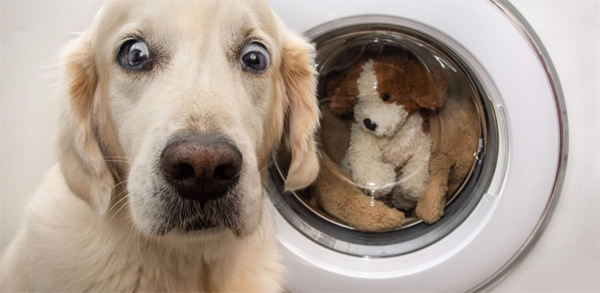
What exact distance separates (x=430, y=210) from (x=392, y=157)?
0.51ft

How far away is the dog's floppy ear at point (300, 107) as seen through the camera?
859mm

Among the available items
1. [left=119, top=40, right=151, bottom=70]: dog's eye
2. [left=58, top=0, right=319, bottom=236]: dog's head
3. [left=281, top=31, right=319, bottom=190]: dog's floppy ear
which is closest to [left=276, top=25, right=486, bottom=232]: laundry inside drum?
[left=281, top=31, right=319, bottom=190]: dog's floppy ear

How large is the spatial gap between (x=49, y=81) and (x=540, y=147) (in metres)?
0.96

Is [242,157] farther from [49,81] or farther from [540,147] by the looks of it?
[540,147]

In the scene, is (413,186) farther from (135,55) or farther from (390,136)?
(135,55)

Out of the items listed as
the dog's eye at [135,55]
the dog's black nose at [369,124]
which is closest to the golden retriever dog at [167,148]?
the dog's eye at [135,55]

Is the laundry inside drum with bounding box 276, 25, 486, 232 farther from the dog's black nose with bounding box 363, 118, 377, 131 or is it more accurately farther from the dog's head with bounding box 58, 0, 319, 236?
Result: the dog's head with bounding box 58, 0, 319, 236

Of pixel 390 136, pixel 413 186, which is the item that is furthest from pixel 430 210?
pixel 390 136

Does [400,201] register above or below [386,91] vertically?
below

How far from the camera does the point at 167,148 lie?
1.86 ft

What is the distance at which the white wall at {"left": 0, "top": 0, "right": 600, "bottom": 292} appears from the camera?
33.7 inches

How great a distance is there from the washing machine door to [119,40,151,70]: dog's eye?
30cm

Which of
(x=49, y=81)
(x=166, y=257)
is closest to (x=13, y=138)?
(x=49, y=81)

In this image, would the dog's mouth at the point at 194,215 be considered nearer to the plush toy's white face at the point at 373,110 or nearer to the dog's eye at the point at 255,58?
the dog's eye at the point at 255,58
